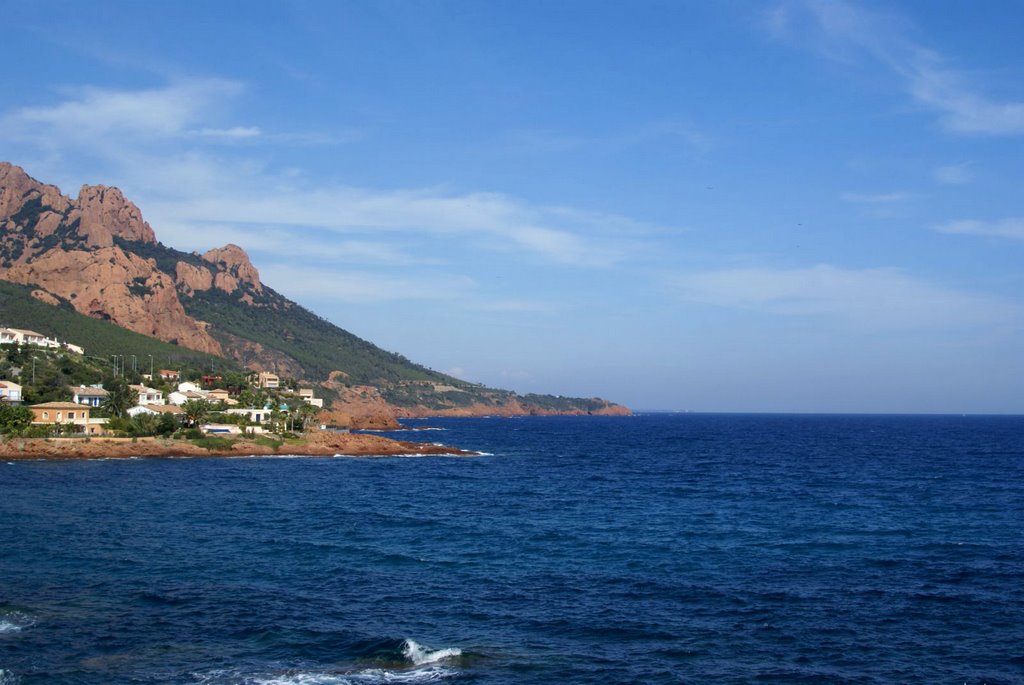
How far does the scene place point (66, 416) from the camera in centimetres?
9194

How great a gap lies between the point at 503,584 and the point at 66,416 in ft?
252

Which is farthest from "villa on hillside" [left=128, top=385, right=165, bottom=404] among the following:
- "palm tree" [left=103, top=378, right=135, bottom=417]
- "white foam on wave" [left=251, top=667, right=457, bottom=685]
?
"white foam on wave" [left=251, top=667, right=457, bottom=685]

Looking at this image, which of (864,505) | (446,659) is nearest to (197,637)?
(446,659)

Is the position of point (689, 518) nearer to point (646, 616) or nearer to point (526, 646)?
point (646, 616)

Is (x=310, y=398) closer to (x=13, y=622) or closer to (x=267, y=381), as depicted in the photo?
(x=267, y=381)

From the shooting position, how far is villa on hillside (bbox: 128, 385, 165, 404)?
361 feet

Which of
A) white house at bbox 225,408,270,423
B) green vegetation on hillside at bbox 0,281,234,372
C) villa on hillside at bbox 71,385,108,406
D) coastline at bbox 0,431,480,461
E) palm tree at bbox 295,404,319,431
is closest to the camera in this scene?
coastline at bbox 0,431,480,461

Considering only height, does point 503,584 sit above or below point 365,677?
above

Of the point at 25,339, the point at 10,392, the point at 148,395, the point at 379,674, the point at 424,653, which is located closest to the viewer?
the point at 379,674

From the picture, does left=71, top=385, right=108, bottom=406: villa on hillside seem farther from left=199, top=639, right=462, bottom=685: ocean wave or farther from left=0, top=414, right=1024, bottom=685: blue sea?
left=199, top=639, right=462, bottom=685: ocean wave

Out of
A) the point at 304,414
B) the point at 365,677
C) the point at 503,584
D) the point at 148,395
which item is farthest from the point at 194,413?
the point at 365,677

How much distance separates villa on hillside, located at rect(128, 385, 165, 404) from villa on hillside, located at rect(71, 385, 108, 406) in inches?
197

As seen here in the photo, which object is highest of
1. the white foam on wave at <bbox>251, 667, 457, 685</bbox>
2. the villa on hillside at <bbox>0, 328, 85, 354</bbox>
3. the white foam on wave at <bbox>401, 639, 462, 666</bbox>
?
the villa on hillside at <bbox>0, 328, 85, 354</bbox>

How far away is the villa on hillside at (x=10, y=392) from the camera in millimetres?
96625
